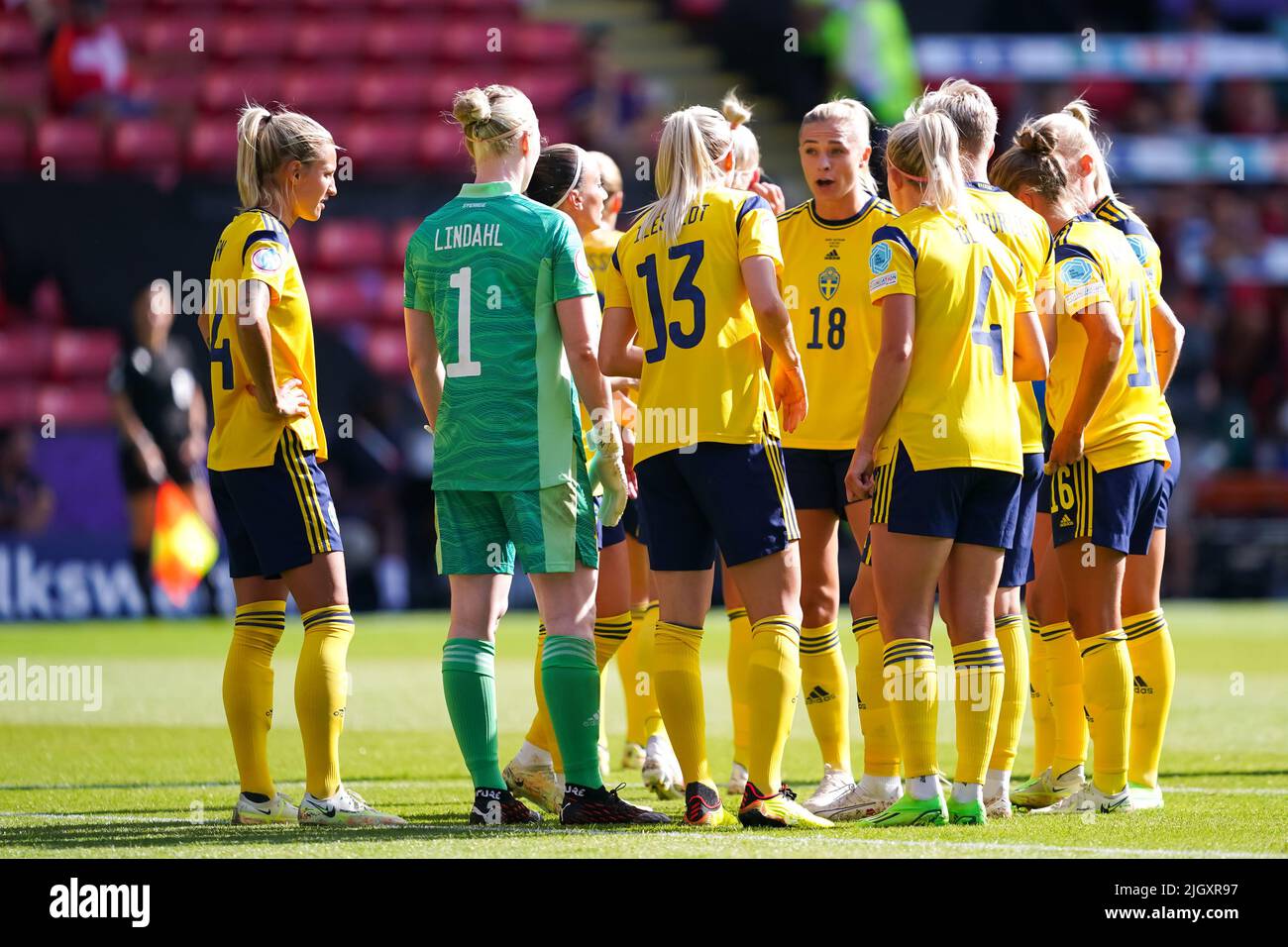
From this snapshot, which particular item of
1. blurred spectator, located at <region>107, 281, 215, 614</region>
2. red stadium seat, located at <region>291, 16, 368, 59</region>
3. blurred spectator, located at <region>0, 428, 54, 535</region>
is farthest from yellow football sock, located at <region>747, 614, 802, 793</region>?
red stadium seat, located at <region>291, 16, 368, 59</region>

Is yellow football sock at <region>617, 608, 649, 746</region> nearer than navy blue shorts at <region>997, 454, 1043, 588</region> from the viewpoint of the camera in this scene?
No

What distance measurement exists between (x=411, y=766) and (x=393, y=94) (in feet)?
45.6

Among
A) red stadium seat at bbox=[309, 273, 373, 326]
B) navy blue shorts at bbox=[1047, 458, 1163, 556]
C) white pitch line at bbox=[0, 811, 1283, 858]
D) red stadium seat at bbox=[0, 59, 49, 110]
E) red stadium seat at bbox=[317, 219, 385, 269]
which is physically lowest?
white pitch line at bbox=[0, 811, 1283, 858]

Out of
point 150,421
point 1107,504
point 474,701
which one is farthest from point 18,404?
point 1107,504

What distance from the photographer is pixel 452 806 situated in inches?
249

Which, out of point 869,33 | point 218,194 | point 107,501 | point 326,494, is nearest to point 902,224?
point 326,494

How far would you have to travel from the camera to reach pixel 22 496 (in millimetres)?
15016

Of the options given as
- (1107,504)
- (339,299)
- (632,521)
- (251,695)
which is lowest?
(251,695)

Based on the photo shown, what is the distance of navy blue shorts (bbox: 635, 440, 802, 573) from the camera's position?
5.59 m

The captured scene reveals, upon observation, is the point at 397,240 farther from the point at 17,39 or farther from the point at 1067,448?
the point at 1067,448

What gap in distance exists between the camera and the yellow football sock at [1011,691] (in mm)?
6180

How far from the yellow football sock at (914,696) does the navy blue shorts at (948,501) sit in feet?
1.22

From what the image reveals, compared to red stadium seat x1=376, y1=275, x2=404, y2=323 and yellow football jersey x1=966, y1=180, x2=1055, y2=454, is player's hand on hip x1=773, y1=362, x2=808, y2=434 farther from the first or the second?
red stadium seat x1=376, y1=275, x2=404, y2=323

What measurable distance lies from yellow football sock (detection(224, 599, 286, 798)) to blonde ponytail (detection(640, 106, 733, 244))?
189 centimetres
